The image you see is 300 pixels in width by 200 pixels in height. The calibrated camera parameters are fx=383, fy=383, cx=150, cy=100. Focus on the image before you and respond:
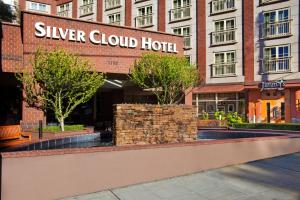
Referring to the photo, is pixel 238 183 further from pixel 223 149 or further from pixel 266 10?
pixel 266 10

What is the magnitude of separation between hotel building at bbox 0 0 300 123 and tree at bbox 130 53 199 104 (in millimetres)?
4105

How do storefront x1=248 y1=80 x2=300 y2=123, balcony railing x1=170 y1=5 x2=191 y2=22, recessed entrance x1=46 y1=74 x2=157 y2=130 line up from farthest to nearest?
balcony railing x1=170 y1=5 x2=191 y2=22 → storefront x1=248 y1=80 x2=300 y2=123 → recessed entrance x1=46 y1=74 x2=157 y2=130

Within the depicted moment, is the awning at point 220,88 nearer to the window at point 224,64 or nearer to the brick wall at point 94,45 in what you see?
the window at point 224,64

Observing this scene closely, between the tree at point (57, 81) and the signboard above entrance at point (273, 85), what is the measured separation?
60.3 feet

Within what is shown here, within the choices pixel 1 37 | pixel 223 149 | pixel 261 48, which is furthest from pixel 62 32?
pixel 261 48

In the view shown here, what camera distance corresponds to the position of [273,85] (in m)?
32.2

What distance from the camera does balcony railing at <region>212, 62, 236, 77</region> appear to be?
3562 cm

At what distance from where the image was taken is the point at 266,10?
33438 mm

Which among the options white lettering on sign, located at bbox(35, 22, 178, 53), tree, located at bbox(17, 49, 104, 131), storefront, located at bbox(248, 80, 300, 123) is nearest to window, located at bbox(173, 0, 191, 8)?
storefront, located at bbox(248, 80, 300, 123)

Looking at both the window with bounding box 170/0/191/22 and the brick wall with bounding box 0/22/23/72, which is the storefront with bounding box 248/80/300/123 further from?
the brick wall with bounding box 0/22/23/72

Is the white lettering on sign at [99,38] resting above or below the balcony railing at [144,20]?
below

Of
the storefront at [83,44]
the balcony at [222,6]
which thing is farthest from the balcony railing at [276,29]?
the storefront at [83,44]

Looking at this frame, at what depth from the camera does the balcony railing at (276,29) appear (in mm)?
32281

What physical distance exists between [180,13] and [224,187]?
104 ft
